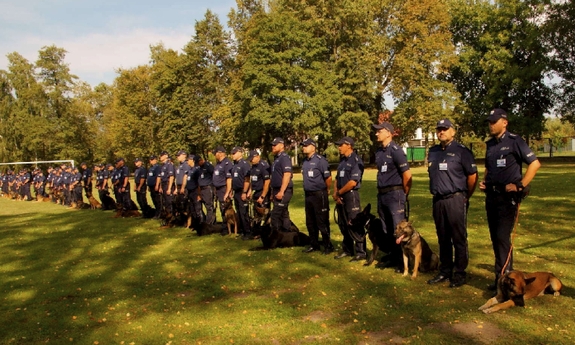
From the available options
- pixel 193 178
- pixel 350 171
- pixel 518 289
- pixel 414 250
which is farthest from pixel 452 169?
pixel 193 178

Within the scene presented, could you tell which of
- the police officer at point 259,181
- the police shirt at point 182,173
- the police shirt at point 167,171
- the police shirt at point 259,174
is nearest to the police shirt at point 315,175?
the police officer at point 259,181

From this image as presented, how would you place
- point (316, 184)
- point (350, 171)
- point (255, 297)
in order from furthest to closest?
point (316, 184)
point (350, 171)
point (255, 297)

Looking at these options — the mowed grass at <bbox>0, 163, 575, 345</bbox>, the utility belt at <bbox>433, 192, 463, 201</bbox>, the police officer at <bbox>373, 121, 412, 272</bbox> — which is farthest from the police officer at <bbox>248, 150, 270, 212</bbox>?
the utility belt at <bbox>433, 192, 463, 201</bbox>

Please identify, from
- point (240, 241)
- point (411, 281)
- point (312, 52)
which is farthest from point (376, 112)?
point (411, 281)

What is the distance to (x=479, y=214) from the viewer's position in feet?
41.4

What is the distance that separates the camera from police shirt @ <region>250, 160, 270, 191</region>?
34.1 feet

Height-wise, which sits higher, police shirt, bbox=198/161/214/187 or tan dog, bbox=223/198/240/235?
police shirt, bbox=198/161/214/187

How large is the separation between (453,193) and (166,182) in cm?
1042

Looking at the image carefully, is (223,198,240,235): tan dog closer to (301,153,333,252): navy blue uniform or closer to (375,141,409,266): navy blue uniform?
(301,153,333,252): navy blue uniform

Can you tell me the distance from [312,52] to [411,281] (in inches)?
1457

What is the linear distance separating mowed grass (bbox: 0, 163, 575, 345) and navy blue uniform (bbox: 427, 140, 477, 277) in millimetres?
647

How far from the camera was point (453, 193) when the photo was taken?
6043 millimetres

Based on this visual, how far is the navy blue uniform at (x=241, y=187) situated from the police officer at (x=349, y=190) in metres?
3.25

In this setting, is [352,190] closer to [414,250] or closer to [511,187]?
[414,250]
